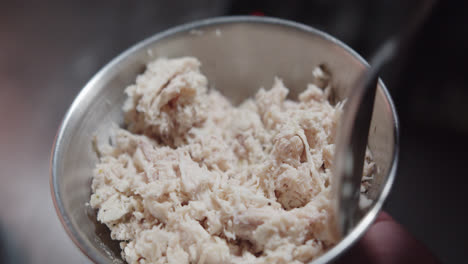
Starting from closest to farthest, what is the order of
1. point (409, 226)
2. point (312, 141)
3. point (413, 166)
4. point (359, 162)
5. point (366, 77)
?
1. point (366, 77)
2. point (359, 162)
3. point (312, 141)
4. point (409, 226)
5. point (413, 166)

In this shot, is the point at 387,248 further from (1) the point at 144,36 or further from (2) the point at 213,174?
(1) the point at 144,36

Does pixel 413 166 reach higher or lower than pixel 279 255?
lower

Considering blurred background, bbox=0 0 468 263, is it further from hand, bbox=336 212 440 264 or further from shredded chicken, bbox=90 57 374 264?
shredded chicken, bbox=90 57 374 264

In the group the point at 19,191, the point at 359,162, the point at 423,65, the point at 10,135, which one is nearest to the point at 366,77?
the point at 359,162

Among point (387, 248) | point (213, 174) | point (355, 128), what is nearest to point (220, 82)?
point (213, 174)

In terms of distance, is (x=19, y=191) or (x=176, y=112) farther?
(x=19, y=191)

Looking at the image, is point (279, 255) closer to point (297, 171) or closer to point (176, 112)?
point (297, 171)

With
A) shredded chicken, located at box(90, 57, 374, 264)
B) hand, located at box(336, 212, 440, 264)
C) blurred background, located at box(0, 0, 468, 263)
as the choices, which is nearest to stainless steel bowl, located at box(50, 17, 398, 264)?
shredded chicken, located at box(90, 57, 374, 264)
